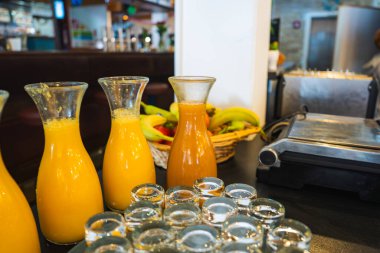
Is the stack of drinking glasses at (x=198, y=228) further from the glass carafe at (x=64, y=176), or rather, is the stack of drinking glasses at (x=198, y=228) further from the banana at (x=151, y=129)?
the banana at (x=151, y=129)

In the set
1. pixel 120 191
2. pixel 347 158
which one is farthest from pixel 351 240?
pixel 120 191

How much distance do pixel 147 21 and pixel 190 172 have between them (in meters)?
6.40

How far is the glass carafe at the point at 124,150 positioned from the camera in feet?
1.77

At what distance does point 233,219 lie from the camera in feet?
1.19

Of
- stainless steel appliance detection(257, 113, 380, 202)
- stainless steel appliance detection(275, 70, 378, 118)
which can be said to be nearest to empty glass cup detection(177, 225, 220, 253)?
stainless steel appliance detection(257, 113, 380, 202)

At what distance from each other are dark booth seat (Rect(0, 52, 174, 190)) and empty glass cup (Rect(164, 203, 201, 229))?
1.17 m

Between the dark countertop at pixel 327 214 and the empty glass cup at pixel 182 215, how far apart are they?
8.2 inches

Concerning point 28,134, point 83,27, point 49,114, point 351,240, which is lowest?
point 28,134

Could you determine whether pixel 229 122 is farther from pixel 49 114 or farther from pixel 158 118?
pixel 49 114

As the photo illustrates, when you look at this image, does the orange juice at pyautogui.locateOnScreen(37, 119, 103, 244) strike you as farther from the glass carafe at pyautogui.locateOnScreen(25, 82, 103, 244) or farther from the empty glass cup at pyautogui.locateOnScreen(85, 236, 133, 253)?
the empty glass cup at pyautogui.locateOnScreen(85, 236, 133, 253)

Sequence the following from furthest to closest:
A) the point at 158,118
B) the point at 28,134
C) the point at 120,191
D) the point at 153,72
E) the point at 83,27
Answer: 1. the point at 83,27
2. the point at 153,72
3. the point at 28,134
4. the point at 158,118
5. the point at 120,191

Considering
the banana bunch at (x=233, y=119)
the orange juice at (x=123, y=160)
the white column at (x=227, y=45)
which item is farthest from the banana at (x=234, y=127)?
the orange juice at (x=123, y=160)

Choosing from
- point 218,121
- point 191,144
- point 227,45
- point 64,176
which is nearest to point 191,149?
point 191,144

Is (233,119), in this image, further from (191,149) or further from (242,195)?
(242,195)
